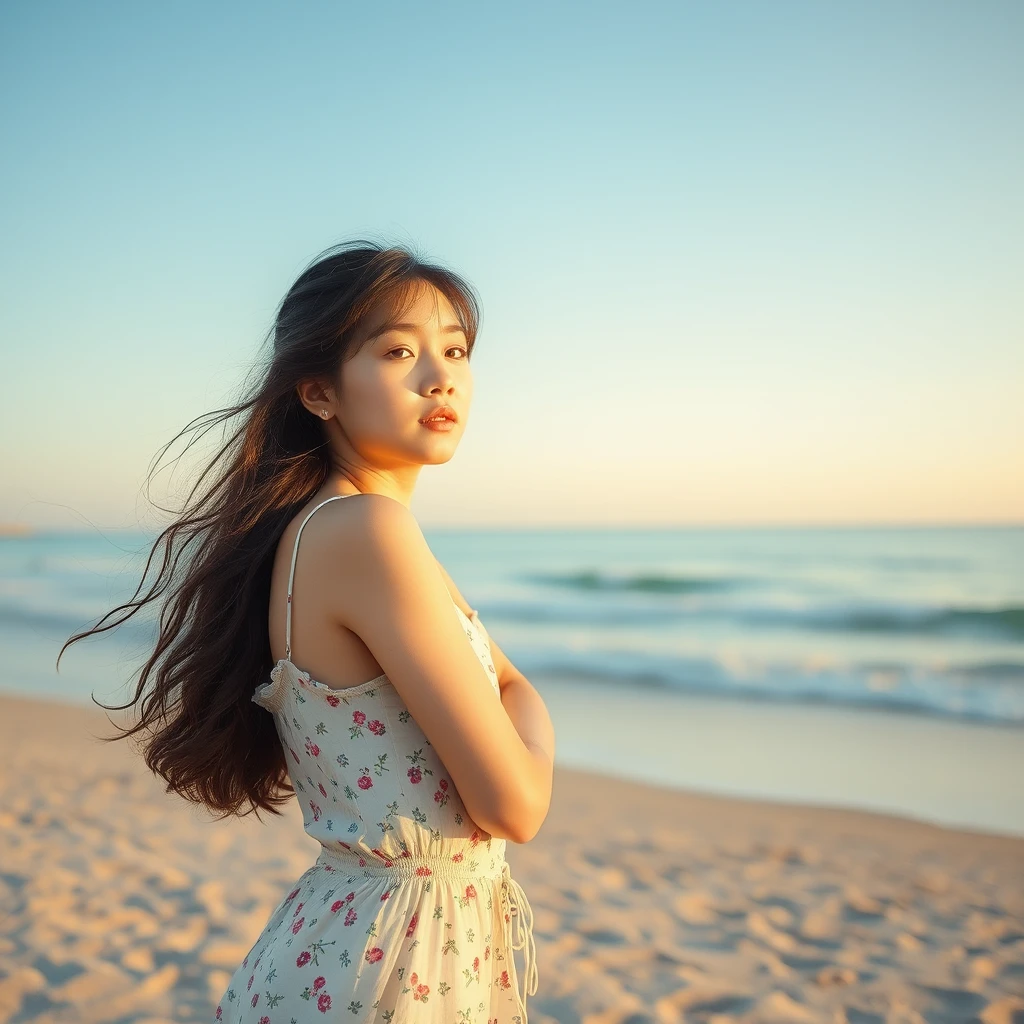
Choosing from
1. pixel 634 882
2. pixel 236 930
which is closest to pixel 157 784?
pixel 236 930

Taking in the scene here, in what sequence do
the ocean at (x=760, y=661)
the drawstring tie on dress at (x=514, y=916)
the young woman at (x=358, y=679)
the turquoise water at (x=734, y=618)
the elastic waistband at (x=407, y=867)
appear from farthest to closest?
the turquoise water at (x=734, y=618) < the ocean at (x=760, y=661) < the drawstring tie on dress at (x=514, y=916) < the elastic waistband at (x=407, y=867) < the young woman at (x=358, y=679)

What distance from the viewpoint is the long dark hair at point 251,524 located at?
1.56 m

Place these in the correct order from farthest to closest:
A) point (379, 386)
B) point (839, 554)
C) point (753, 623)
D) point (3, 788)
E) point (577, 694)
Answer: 1. point (839, 554)
2. point (753, 623)
3. point (577, 694)
4. point (3, 788)
5. point (379, 386)

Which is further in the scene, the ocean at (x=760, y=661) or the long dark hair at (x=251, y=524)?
the ocean at (x=760, y=661)

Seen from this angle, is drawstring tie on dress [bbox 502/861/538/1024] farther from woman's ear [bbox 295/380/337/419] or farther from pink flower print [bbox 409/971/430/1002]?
woman's ear [bbox 295/380/337/419]

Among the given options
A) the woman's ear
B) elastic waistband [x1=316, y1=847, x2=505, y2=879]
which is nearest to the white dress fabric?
elastic waistband [x1=316, y1=847, x2=505, y2=879]

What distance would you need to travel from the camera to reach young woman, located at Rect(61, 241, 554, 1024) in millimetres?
1340

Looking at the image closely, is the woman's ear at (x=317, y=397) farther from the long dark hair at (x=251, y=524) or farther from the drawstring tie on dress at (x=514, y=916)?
the drawstring tie on dress at (x=514, y=916)

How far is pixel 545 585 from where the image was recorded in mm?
24203

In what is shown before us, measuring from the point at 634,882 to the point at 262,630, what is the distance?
360 cm

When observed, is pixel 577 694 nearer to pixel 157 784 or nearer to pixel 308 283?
pixel 157 784

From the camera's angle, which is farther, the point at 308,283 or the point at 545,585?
the point at 545,585

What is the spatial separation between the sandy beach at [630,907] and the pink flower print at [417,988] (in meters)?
2.11

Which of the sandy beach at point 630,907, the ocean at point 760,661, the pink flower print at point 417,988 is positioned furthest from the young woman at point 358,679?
the sandy beach at point 630,907
